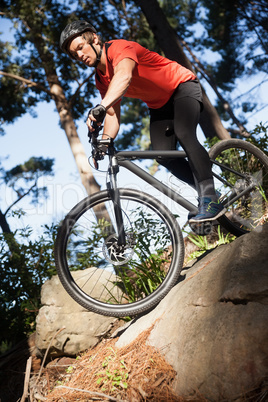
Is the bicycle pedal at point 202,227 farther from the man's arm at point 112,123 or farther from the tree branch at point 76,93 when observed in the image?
the tree branch at point 76,93

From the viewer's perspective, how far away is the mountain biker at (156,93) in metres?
2.68

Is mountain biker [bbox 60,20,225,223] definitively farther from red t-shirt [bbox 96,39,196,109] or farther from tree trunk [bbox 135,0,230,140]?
tree trunk [bbox 135,0,230,140]

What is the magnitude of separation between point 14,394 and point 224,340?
8.53 ft

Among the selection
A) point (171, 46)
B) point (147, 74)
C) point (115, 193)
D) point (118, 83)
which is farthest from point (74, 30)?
point (171, 46)

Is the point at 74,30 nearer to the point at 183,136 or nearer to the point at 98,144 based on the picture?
the point at 98,144

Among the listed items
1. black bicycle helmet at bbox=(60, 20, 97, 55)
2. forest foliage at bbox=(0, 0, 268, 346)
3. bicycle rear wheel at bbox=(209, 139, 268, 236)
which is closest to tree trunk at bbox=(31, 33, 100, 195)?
forest foliage at bbox=(0, 0, 268, 346)

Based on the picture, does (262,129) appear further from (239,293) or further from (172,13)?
(172,13)

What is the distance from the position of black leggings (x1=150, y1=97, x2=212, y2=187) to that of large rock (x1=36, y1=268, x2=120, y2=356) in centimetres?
151

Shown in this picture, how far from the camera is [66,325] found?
12.6 ft

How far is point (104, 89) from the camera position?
309 centimetres

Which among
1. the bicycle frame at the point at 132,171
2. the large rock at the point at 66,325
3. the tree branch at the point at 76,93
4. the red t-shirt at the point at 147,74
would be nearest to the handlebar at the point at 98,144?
the bicycle frame at the point at 132,171

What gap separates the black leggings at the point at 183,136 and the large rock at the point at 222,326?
733 millimetres

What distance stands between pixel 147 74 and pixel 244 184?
1.44 meters

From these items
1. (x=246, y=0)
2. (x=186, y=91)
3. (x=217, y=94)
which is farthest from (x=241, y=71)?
(x=186, y=91)
